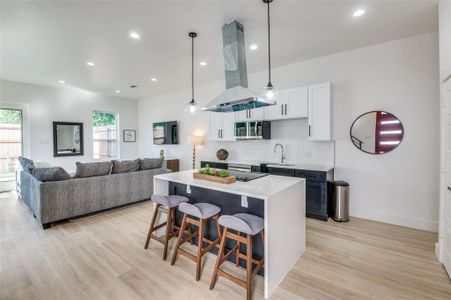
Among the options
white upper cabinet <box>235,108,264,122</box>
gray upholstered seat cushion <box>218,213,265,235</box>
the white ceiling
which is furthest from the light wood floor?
the white ceiling

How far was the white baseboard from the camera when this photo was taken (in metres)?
3.17

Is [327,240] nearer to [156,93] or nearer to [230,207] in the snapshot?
[230,207]

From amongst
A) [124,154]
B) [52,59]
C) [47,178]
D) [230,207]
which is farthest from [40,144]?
[230,207]

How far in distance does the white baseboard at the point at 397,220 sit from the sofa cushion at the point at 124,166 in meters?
4.29

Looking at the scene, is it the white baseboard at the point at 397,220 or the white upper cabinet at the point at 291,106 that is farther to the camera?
the white upper cabinet at the point at 291,106

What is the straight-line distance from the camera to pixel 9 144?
18.4 ft

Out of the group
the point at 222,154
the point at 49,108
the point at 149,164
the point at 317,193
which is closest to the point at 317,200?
the point at 317,193

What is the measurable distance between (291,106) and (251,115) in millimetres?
894

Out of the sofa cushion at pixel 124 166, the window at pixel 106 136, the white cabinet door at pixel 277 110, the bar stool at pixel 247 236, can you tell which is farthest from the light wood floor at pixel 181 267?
the window at pixel 106 136

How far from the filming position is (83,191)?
3717 mm

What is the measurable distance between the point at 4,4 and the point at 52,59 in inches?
70.3

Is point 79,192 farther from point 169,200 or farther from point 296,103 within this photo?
point 296,103

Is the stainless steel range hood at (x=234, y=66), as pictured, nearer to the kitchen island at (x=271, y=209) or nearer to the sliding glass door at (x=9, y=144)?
the kitchen island at (x=271, y=209)

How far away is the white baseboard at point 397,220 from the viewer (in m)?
3.17
